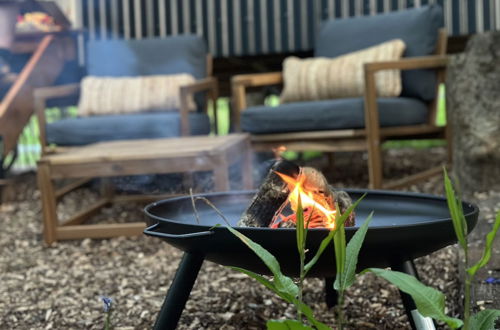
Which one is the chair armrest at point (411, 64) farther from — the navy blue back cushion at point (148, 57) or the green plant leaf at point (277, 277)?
the green plant leaf at point (277, 277)

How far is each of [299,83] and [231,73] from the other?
1.88m

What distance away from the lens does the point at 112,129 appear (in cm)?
400

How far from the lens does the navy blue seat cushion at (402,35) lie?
3.91 meters

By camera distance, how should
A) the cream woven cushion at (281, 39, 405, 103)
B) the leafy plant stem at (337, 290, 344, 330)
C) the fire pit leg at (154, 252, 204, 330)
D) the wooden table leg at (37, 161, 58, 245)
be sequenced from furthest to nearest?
the cream woven cushion at (281, 39, 405, 103) < the wooden table leg at (37, 161, 58, 245) < the fire pit leg at (154, 252, 204, 330) < the leafy plant stem at (337, 290, 344, 330)

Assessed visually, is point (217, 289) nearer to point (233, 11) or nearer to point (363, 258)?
point (363, 258)

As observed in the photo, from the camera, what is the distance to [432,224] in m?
1.25

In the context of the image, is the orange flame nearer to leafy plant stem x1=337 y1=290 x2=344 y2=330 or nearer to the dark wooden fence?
leafy plant stem x1=337 y1=290 x2=344 y2=330

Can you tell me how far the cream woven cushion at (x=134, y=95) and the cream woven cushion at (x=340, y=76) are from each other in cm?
64

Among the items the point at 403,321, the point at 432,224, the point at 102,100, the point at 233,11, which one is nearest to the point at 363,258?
the point at 432,224

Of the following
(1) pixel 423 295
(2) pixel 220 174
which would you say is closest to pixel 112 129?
(2) pixel 220 174

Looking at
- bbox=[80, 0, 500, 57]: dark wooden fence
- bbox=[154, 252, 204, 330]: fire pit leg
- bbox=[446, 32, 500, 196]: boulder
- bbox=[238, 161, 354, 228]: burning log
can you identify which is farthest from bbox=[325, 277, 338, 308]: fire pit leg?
bbox=[80, 0, 500, 57]: dark wooden fence

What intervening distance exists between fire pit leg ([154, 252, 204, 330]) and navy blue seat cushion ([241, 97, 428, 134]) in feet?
7.63

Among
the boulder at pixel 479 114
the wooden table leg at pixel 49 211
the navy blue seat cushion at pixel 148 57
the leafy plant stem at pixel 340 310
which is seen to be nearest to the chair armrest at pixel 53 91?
the navy blue seat cushion at pixel 148 57

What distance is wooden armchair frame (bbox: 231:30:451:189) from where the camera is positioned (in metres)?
3.49
